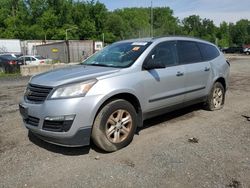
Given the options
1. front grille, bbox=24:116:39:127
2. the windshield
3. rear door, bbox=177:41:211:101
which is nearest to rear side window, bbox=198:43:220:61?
rear door, bbox=177:41:211:101

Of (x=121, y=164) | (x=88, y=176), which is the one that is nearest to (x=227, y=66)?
→ (x=121, y=164)

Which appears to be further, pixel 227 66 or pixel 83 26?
pixel 83 26

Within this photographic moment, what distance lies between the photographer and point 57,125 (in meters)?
4.27

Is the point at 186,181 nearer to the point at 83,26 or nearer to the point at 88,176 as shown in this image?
the point at 88,176

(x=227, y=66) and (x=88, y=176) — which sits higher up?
(x=227, y=66)

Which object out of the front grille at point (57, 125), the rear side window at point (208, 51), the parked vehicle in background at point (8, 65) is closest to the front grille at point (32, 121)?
the front grille at point (57, 125)

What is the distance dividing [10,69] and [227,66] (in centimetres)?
1762

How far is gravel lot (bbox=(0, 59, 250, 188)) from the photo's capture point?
382 centimetres

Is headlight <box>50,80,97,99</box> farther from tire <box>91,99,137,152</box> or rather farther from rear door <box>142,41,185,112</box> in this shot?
rear door <box>142,41,185,112</box>

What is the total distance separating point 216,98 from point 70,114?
4191mm

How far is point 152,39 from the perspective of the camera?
570cm

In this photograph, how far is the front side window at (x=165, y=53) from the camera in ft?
18.0

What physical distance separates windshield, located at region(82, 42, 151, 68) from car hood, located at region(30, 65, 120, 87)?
0.35 meters

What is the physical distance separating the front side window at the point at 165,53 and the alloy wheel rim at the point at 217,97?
71.9 inches
